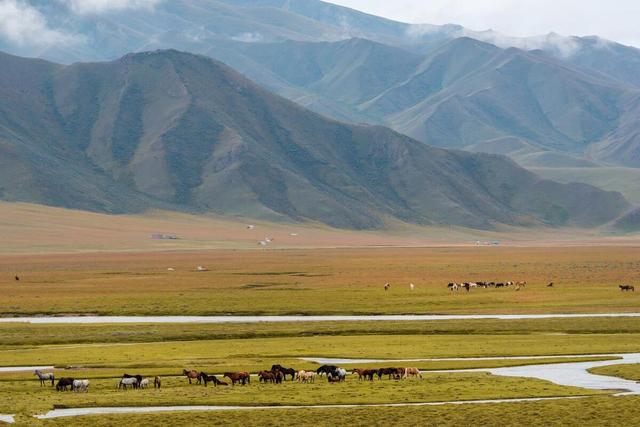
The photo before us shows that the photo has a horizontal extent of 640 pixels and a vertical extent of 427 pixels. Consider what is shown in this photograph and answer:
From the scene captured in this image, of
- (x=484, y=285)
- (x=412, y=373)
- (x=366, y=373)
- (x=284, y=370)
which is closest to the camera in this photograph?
(x=284, y=370)

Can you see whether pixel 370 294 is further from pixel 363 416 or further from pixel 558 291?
pixel 363 416

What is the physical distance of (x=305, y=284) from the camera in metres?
127

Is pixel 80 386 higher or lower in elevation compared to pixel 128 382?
lower

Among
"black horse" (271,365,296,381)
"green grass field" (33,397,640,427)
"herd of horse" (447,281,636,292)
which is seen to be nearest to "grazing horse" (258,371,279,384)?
"black horse" (271,365,296,381)

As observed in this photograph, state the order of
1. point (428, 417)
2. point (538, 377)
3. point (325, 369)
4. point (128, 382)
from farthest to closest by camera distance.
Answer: point (325, 369), point (538, 377), point (128, 382), point (428, 417)

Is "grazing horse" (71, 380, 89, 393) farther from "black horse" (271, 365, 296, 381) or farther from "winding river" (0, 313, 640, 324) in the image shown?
"winding river" (0, 313, 640, 324)

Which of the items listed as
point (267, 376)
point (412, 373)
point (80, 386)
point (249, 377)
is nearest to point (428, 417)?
Answer: point (412, 373)

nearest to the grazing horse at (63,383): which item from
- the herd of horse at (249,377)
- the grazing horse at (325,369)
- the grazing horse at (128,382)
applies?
the herd of horse at (249,377)

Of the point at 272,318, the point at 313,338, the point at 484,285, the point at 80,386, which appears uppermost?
the point at 484,285

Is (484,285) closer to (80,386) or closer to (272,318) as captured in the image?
(272,318)

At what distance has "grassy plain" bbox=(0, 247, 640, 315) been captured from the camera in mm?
99312

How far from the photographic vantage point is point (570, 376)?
179 feet

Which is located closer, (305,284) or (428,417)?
(428,417)

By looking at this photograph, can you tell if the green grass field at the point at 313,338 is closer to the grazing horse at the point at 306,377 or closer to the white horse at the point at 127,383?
the grazing horse at the point at 306,377
